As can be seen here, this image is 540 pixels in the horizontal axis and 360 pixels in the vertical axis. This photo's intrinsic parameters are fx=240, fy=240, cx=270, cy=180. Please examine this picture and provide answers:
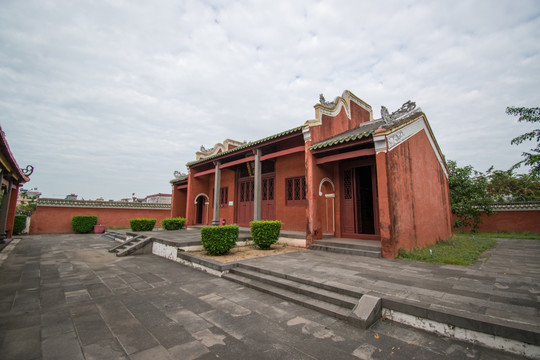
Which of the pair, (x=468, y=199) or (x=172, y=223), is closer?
(x=172, y=223)

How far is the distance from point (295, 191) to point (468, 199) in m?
11.3

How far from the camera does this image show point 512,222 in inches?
543

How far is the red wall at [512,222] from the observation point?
13.1 m

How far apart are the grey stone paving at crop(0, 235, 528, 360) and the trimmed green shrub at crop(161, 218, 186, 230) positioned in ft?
25.8

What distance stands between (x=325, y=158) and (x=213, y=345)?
261 inches

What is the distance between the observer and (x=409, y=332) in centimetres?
280

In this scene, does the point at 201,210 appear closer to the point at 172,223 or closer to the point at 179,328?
the point at 172,223

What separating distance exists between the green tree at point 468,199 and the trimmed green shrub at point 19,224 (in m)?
26.0

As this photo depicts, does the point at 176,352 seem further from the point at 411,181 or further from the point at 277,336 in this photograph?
the point at 411,181

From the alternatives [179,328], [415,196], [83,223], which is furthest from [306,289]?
[83,223]

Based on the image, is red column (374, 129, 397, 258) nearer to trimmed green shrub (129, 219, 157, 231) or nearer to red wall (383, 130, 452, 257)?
red wall (383, 130, 452, 257)

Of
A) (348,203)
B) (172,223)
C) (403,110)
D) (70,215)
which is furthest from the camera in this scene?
(70,215)

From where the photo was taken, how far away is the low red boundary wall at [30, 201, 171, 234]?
1515 centimetres

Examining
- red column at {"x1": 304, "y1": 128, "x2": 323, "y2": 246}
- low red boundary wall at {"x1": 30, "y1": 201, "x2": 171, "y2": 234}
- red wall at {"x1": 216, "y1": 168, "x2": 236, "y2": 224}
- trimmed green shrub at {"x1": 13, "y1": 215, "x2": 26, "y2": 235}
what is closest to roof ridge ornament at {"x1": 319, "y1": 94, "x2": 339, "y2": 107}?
red column at {"x1": 304, "y1": 128, "x2": 323, "y2": 246}
